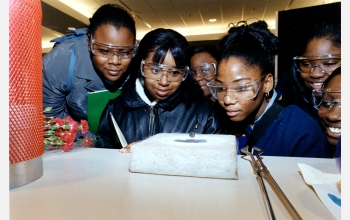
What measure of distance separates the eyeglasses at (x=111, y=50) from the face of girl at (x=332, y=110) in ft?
3.22

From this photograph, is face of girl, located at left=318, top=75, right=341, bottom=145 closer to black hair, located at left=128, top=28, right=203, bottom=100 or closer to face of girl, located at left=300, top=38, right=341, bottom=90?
face of girl, located at left=300, top=38, right=341, bottom=90

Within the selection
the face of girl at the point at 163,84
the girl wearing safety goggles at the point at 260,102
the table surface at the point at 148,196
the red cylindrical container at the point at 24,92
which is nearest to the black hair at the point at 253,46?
the girl wearing safety goggles at the point at 260,102

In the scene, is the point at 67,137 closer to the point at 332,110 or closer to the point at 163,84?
the point at 163,84

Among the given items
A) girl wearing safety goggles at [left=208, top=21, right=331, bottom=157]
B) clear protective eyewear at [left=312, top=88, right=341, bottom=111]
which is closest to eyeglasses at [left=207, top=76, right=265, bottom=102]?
girl wearing safety goggles at [left=208, top=21, right=331, bottom=157]

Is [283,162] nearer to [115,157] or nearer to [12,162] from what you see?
[115,157]

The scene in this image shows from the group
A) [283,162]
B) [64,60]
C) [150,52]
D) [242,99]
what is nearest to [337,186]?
[283,162]

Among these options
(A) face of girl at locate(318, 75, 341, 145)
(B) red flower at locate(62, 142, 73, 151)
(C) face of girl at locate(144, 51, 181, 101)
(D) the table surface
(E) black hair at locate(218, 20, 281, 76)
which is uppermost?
(E) black hair at locate(218, 20, 281, 76)

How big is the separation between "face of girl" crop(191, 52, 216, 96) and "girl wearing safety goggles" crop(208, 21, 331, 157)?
0.42 metres

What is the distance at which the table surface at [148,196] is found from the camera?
0.36 m

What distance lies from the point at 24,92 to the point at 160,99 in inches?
39.7

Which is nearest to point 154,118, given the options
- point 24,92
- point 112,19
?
point 112,19

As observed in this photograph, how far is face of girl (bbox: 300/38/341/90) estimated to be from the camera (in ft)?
4.11

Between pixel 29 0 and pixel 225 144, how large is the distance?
18.3 inches
